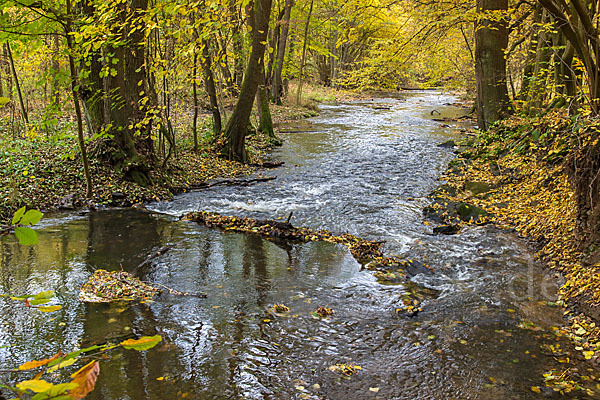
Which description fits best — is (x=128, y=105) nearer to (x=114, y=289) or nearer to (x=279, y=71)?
(x=114, y=289)

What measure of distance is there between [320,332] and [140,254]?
3.60 meters

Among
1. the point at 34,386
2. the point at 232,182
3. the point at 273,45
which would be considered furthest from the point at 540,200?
the point at 273,45

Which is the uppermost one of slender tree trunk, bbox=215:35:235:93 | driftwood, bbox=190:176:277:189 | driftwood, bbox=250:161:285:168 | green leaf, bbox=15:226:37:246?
slender tree trunk, bbox=215:35:235:93

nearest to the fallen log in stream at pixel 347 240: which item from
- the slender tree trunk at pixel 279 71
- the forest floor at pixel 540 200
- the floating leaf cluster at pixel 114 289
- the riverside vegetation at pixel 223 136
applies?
the riverside vegetation at pixel 223 136

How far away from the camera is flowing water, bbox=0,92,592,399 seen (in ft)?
12.8

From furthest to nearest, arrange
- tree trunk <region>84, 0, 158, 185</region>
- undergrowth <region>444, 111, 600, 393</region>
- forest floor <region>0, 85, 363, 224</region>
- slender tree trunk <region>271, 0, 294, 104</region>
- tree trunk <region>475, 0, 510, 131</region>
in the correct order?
slender tree trunk <region>271, 0, 294, 104</region>, tree trunk <region>475, 0, 510, 131</region>, tree trunk <region>84, 0, 158, 185</region>, forest floor <region>0, 85, 363, 224</region>, undergrowth <region>444, 111, 600, 393</region>

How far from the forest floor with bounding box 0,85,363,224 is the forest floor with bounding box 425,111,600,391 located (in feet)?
21.6

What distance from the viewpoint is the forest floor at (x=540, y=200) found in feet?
16.0

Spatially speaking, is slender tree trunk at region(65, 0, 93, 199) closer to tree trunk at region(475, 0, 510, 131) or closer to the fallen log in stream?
the fallen log in stream

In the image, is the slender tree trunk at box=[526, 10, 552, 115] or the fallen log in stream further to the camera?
the slender tree trunk at box=[526, 10, 552, 115]

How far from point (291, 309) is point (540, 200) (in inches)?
232

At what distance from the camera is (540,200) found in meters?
8.31

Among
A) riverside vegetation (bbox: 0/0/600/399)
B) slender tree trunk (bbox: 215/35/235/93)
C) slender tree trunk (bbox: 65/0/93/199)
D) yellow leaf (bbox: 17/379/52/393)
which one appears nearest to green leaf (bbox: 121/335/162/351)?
riverside vegetation (bbox: 0/0/600/399)

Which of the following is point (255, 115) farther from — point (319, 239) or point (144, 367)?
point (144, 367)
